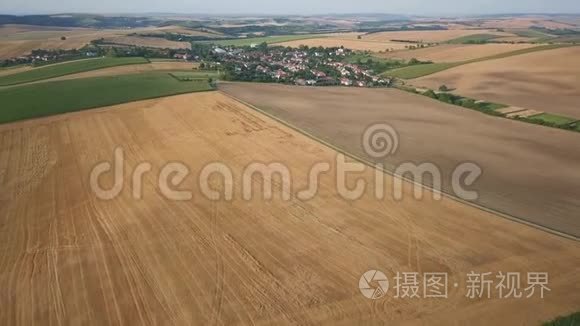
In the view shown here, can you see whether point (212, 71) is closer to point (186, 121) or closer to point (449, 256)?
point (186, 121)

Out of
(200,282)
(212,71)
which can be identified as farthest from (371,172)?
(212,71)

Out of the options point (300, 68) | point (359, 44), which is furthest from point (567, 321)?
point (359, 44)

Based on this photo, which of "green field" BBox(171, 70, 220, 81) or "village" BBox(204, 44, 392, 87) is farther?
"village" BBox(204, 44, 392, 87)

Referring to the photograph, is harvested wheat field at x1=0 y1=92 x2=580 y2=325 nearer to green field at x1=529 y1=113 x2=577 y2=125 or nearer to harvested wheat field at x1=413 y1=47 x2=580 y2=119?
green field at x1=529 y1=113 x2=577 y2=125

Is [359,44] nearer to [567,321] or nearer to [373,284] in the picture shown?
[373,284]

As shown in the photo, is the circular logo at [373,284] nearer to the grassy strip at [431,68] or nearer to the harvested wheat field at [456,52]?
the grassy strip at [431,68]

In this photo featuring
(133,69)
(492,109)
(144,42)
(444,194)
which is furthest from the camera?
(144,42)

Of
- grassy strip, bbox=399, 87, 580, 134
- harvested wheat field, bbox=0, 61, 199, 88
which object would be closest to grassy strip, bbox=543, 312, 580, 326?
grassy strip, bbox=399, 87, 580, 134
